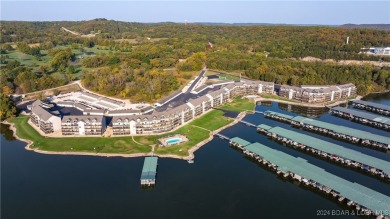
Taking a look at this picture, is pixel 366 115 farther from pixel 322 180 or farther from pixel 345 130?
pixel 322 180

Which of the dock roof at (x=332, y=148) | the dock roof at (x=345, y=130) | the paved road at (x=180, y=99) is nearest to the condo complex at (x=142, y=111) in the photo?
the paved road at (x=180, y=99)

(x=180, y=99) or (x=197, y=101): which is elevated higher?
(x=197, y=101)

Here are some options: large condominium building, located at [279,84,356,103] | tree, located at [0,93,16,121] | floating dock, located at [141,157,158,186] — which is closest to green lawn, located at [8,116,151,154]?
floating dock, located at [141,157,158,186]

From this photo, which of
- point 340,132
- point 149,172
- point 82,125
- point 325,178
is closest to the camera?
point 325,178

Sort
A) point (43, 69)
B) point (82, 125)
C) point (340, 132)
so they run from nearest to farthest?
point (82, 125) → point (340, 132) → point (43, 69)

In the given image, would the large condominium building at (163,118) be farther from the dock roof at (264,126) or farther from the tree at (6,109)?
the tree at (6,109)

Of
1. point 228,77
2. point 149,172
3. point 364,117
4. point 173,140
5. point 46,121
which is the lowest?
point 149,172

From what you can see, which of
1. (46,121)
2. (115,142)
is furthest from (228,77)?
(46,121)

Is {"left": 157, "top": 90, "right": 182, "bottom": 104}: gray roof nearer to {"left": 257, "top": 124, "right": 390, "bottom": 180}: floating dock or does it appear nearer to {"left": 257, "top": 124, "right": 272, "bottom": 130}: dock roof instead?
{"left": 257, "top": 124, "right": 272, "bottom": 130}: dock roof
